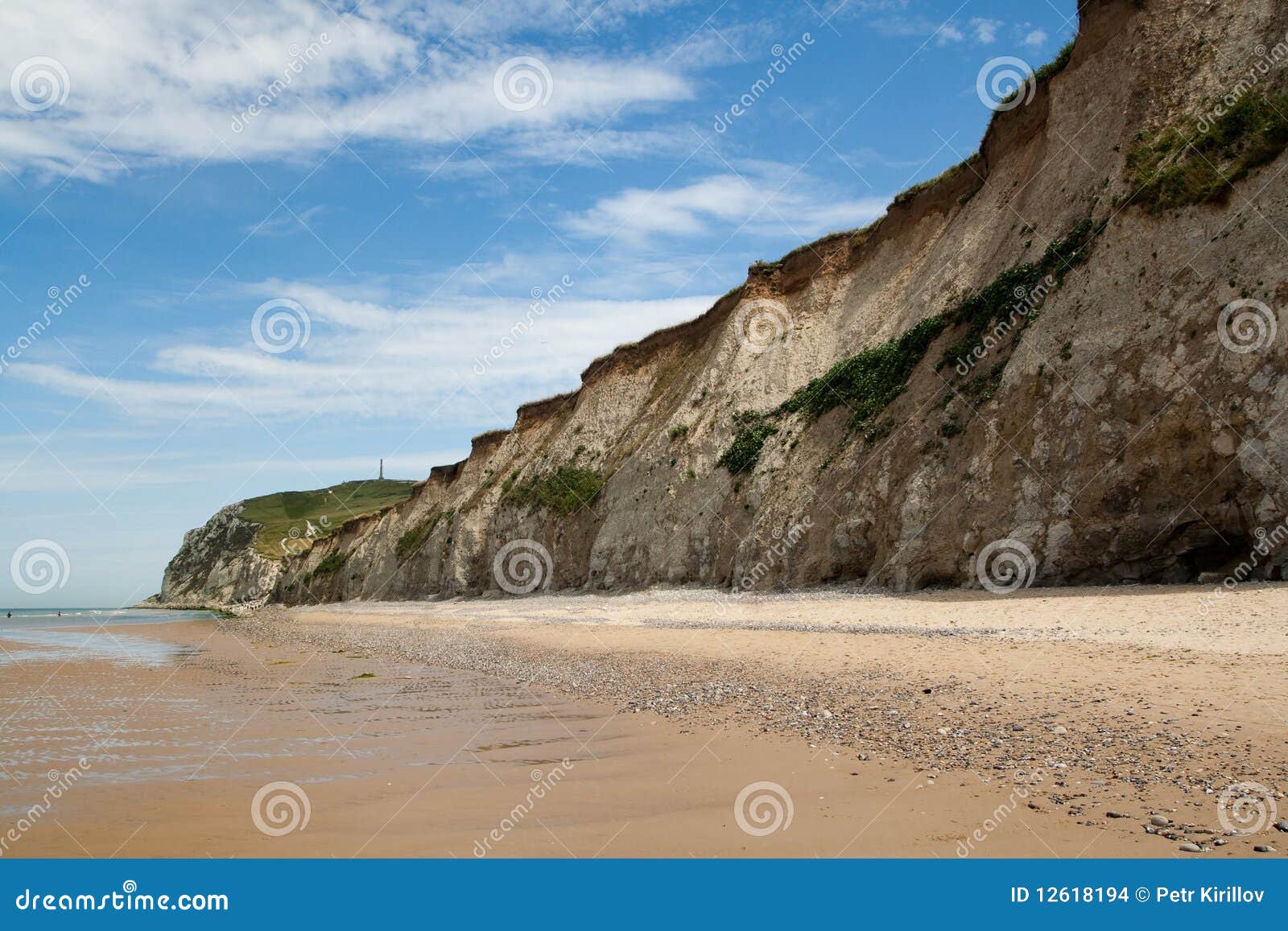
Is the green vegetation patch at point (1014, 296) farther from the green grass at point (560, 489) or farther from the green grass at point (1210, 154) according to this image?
the green grass at point (560, 489)

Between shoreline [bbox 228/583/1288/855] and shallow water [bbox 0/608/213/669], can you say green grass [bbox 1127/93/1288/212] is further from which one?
shallow water [bbox 0/608/213/669]

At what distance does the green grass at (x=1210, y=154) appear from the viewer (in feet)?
54.0

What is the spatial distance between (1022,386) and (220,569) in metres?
108

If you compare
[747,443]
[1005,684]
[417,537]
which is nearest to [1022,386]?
[1005,684]

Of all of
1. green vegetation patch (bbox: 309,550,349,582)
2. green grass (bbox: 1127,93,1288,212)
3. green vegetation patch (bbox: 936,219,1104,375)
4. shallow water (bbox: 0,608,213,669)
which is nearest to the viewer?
green grass (bbox: 1127,93,1288,212)

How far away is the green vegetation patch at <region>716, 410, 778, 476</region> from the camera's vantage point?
3005 cm

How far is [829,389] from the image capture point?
2809cm

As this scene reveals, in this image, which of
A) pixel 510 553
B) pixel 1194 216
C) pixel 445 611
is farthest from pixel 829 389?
pixel 510 553

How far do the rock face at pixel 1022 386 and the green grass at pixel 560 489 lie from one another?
0.31 m

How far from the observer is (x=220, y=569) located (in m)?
106

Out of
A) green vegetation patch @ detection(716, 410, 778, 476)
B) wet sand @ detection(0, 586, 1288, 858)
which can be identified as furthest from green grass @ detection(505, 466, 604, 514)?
wet sand @ detection(0, 586, 1288, 858)

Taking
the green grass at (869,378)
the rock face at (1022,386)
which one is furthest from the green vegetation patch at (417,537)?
the green grass at (869,378)

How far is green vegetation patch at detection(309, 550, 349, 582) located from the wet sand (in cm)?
5563

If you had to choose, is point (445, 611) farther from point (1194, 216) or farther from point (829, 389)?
point (1194, 216)
